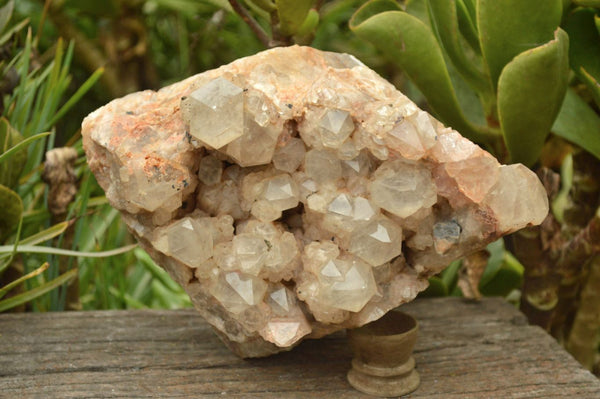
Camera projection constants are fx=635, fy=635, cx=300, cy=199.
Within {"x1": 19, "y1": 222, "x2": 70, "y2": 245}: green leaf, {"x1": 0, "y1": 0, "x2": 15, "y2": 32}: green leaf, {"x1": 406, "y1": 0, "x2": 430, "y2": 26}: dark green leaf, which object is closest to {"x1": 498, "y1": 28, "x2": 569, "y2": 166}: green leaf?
{"x1": 406, "y1": 0, "x2": 430, "y2": 26}: dark green leaf

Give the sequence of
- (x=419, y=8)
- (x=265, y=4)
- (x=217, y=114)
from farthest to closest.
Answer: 1. (x=419, y=8)
2. (x=265, y=4)
3. (x=217, y=114)

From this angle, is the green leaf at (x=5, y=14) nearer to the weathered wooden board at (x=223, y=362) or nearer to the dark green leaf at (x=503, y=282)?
the weathered wooden board at (x=223, y=362)

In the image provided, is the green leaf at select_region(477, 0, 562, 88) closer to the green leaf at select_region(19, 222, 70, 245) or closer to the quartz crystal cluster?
the quartz crystal cluster

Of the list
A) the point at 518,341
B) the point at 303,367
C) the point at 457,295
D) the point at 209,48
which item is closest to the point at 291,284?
the point at 303,367

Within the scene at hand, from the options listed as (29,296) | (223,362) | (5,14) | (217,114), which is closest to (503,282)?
(223,362)

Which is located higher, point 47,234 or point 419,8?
point 419,8

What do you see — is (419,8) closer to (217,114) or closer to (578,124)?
(578,124)
